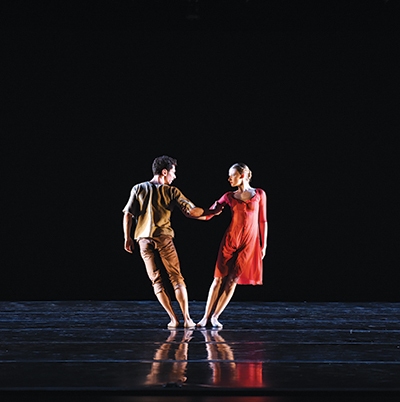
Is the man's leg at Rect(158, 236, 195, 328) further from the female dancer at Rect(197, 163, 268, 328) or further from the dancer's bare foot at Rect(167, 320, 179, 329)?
the female dancer at Rect(197, 163, 268, 328)

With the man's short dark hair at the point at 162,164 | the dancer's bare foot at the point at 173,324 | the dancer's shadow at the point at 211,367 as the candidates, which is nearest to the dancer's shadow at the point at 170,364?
the dancer's shadow at the point at 211,367

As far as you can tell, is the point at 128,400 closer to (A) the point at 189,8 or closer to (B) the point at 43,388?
(B) the point at 43,388

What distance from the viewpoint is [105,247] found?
379 inches

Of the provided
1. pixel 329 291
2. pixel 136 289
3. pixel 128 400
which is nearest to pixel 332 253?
pixel 329 291

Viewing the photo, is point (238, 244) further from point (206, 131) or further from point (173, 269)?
point (206, 131)

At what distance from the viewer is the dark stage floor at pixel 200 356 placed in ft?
12.7

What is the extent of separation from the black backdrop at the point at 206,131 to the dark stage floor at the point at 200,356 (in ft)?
4.78

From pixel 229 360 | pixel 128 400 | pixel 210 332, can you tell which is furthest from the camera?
pixel 210 332

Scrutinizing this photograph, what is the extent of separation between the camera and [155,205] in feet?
22.1

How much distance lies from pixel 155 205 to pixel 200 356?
1.95 m

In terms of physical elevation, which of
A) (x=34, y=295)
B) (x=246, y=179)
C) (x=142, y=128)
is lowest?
(x=34, y=295)

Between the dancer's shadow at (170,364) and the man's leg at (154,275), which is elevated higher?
the man's leg at (154,275)

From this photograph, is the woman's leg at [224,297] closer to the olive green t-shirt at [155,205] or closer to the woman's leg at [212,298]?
the woman's leg at [212,298]

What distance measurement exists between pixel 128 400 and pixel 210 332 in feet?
8.63
